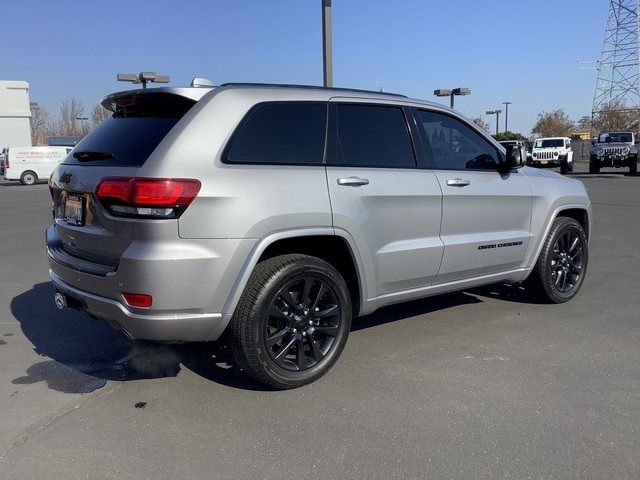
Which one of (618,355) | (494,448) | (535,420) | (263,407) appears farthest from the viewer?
(618,355)

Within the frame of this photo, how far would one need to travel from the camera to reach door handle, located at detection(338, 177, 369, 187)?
3.78 metres

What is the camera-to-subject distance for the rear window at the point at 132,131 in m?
3.42

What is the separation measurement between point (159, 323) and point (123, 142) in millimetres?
1201

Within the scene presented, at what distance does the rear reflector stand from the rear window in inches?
29.3

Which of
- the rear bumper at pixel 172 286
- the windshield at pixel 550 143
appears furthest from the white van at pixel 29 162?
the rear bumper at pixel 172 286

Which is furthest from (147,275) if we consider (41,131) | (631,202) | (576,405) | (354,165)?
(41,131)

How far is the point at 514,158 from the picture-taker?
16.0 ft

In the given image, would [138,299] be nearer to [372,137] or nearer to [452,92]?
[372,137]

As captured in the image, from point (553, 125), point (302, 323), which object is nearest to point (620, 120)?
point (553, 125)

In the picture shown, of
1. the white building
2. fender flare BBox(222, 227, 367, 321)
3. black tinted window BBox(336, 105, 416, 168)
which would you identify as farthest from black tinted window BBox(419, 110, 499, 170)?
the white building

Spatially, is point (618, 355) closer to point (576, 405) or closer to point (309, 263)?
point (576, 405)

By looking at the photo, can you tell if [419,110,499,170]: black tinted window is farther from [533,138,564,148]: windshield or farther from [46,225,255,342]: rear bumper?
[533,138,564,148]: windshield

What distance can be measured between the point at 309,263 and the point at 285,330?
455 mm

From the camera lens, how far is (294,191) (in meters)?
3.54
